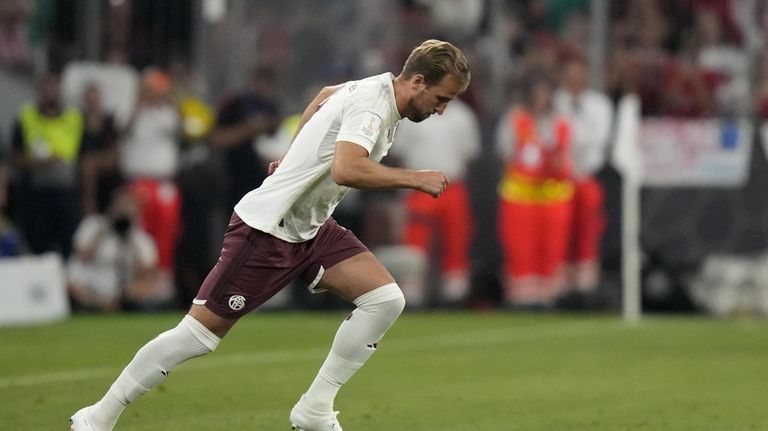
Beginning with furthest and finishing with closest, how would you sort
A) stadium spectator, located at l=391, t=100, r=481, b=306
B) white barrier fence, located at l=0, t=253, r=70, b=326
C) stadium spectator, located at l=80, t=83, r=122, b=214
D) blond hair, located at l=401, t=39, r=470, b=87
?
stadium spectator, located at l=391, t=100, r=481, b=306, stadium spectator, located at l=80, t=83, r=122, b=214, white barrier fence, located at l=0, t=253, r=70, b=326, blond hair, located at l=401, t=39, r=470, b=87

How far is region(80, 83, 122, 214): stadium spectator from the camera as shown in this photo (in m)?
A: 17.6

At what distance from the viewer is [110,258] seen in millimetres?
17375

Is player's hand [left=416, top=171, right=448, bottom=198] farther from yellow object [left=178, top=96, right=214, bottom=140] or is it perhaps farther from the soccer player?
yellow object [left=178, top=96, right=214, bottom=140]

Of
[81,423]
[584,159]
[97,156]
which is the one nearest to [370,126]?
[81,423]

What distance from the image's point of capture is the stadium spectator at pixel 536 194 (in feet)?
58.7

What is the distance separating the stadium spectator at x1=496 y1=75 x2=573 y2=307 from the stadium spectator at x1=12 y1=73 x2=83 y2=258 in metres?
4.88

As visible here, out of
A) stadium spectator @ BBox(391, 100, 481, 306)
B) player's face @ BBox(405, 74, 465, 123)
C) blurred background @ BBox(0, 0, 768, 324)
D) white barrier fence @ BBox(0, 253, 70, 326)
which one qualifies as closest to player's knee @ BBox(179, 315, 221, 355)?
player's face @ BBox(405, 74, 465, 123)

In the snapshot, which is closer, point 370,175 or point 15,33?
point 370,175

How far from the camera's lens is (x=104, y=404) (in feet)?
24.6

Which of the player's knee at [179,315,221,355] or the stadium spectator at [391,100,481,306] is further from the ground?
the player's knee at [179,315,221,355]

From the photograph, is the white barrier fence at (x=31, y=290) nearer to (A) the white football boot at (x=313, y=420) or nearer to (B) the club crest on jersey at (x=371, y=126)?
(A) the white football boot at (x=313, y=420)

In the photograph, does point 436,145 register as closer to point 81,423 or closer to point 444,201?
point 444,201

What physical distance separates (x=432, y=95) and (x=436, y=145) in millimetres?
10669

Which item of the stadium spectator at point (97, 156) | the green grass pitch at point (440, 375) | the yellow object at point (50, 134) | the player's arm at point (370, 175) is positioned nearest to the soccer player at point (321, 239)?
the player's arm at point (370, 175)
